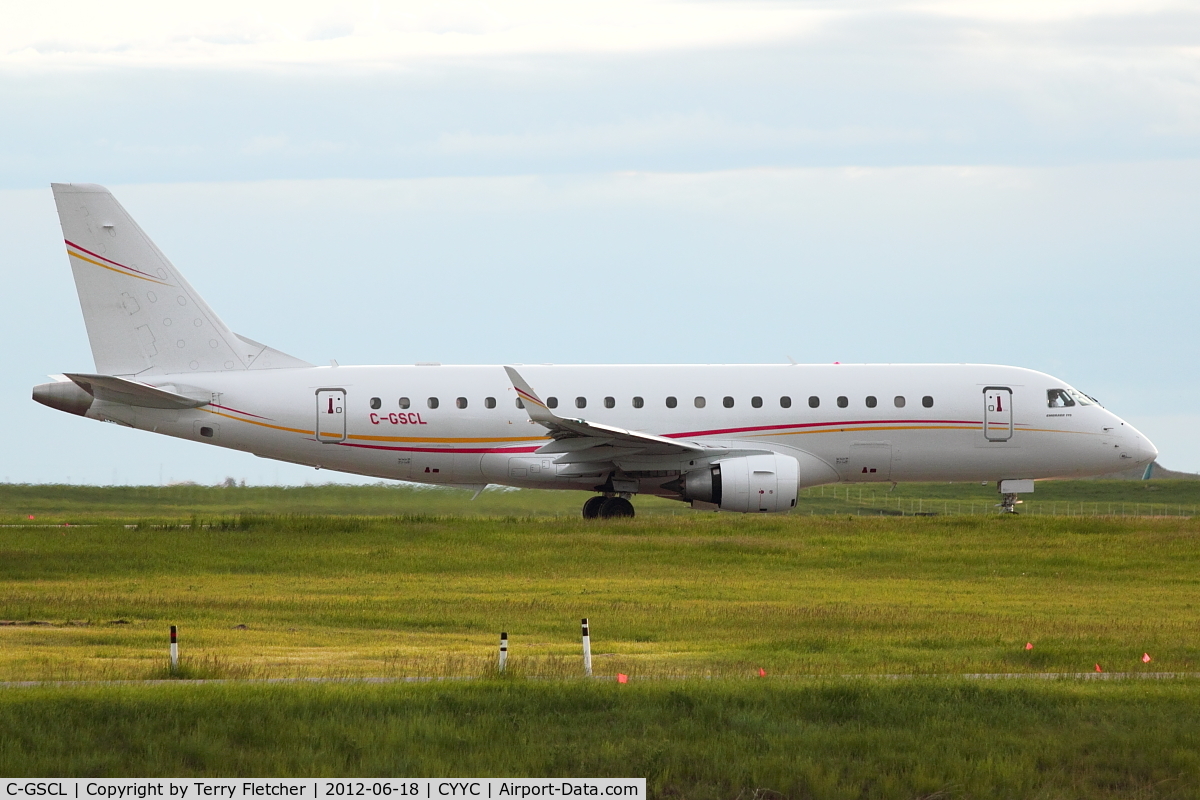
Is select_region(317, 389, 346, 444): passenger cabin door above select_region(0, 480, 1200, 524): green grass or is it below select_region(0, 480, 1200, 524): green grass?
above

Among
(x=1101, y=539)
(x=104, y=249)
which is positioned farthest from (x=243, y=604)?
(x=1101, y=539)

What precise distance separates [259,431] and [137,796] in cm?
2346

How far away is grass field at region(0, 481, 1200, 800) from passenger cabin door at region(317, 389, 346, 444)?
107 inches

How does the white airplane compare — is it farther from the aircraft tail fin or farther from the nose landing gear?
the nose landing gear

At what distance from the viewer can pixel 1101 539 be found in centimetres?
3328

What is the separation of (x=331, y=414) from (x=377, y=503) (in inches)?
175

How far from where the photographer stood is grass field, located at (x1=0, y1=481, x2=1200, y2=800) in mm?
14547

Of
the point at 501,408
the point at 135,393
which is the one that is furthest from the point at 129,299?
the point at 501,408

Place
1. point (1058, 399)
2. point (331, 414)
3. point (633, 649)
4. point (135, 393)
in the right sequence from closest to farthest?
point (633, 649), point (135, 393), point (331, 414), point (1058, 399)

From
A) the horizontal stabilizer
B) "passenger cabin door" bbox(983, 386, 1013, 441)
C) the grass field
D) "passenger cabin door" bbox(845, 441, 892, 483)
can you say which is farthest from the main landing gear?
the horizontal stabilizer

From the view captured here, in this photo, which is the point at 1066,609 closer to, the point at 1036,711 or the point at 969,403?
the point at 1036,711

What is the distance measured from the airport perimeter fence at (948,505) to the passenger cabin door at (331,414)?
22.3 metres

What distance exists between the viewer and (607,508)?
3678 cm

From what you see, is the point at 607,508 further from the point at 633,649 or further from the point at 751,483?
the point at 633,649
